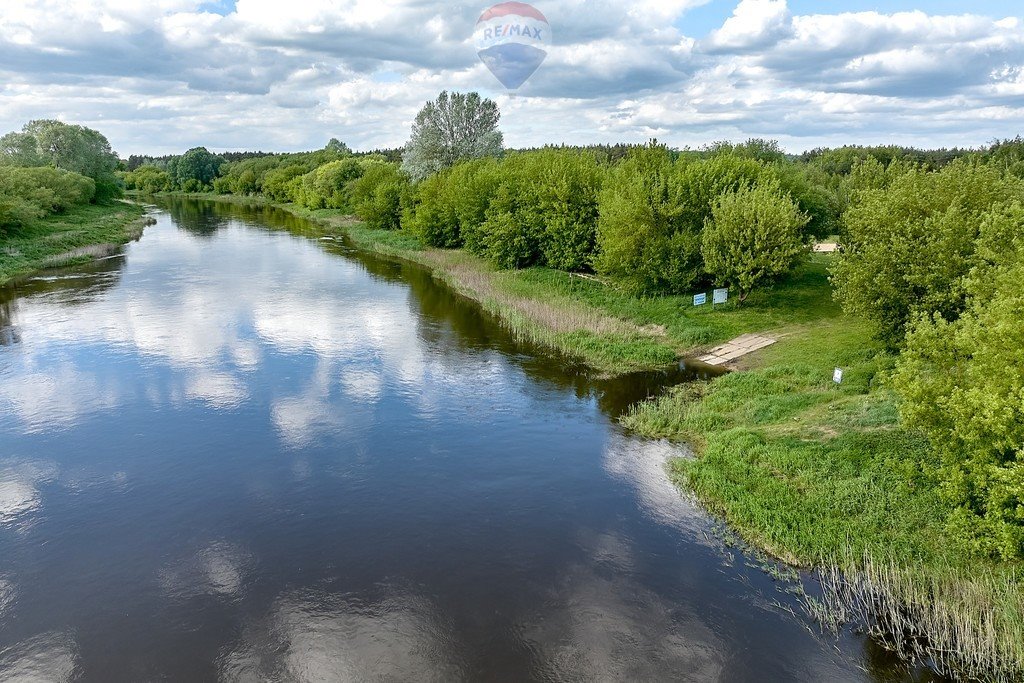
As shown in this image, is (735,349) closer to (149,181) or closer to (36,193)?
(36,193)

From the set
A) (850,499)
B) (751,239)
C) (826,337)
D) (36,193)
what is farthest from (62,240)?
(850,499)

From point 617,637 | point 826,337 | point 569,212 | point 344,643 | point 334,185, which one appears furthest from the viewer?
point 334,185

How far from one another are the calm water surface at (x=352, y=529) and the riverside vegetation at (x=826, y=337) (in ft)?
6.46

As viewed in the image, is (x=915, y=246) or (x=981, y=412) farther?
(x=915, y=246)

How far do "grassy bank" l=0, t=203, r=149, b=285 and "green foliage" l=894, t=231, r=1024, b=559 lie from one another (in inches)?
2543

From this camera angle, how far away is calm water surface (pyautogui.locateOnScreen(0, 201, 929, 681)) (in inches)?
603

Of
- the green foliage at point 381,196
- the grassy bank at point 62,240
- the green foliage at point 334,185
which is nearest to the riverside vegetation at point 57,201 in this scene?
the grassy bank at point 62,240

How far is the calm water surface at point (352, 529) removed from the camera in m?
15.3

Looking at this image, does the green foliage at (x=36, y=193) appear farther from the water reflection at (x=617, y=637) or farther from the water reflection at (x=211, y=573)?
the water reflection at (x=617, y=637)

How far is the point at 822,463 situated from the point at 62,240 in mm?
78801

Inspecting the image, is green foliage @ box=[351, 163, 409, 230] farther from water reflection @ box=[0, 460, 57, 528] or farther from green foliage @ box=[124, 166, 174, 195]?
green foliage @ box=[124, 166, 174, 195]

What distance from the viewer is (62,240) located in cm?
7075

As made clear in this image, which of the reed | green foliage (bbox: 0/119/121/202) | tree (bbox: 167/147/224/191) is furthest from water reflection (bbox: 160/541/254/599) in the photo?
tree (bbox: 167/147/224/191)

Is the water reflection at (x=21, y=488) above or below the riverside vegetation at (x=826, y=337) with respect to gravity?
below
